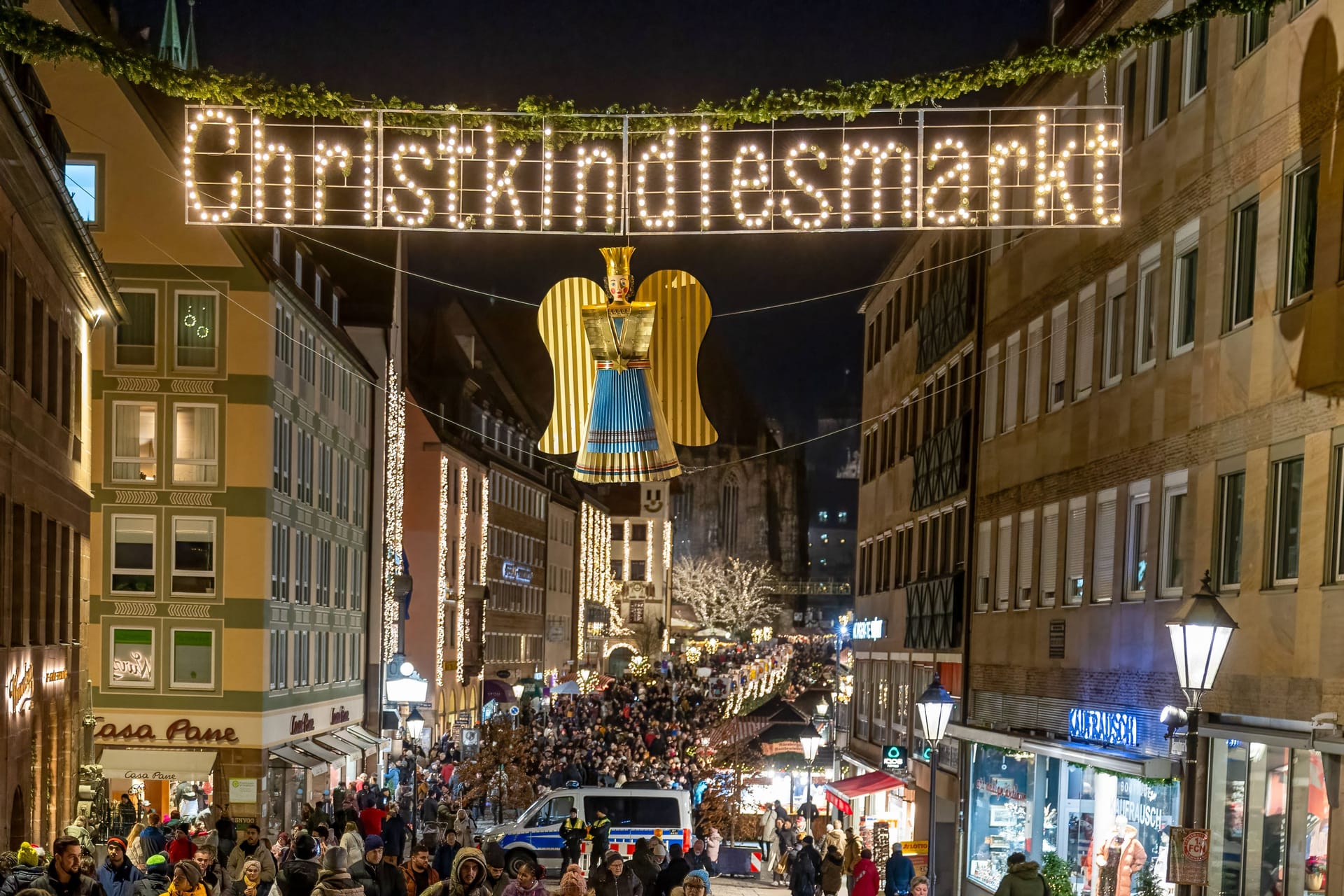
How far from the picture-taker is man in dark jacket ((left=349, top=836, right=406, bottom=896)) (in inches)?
572

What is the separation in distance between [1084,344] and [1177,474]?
4.77 m

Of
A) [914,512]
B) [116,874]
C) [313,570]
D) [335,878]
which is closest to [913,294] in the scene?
[914,512]

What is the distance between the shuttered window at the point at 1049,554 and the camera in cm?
2602

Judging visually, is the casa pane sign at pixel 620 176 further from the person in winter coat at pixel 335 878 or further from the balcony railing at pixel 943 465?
the balcony railing at pixel 943 465

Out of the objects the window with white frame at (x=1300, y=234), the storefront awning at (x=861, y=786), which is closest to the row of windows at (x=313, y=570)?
the storefront awning at (x=861, y=786)

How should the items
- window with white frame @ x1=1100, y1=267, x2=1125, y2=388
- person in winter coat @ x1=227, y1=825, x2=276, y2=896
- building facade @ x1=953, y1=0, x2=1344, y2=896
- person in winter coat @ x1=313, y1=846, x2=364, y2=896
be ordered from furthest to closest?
window with white frame @ x1=1100, y1=267, x2=1125, y2=388 → person in winter coat @ x1=227, y1=825, x2=276, y2=896 → building facade @ x1=953, y1=0, x2=1344, y2=896 → person in winter coat @ x1=313, y1=846, x2=364, y2=896

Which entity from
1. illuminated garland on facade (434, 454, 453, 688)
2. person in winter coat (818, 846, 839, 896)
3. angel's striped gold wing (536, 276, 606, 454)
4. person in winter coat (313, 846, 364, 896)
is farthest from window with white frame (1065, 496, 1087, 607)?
illuminated garland on facade (434, 454, 453, 688)

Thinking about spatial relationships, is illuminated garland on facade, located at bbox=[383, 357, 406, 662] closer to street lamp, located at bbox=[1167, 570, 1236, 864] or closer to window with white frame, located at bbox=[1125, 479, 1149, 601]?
window with white frame, located at bbox=[1125, 479, 1149, 601]

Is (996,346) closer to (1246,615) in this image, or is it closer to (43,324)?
(1246,615)

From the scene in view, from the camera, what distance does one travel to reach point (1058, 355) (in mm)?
26266

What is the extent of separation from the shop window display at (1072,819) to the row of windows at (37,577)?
1426cm

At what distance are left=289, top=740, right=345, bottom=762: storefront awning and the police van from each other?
54.4ft

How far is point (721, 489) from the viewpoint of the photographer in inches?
7111

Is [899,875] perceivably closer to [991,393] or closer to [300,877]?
[991,393]
